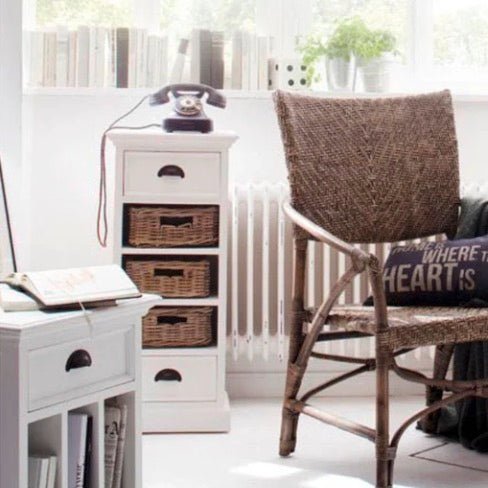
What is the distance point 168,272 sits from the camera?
2990 mm

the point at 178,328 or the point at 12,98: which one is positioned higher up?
the point at 12,98

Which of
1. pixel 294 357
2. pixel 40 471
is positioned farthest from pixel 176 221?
pixel 40 471

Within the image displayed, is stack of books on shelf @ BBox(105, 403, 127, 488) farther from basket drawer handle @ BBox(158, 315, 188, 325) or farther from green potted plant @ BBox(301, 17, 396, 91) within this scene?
green potted plant @ BBox(301, 17, 396, 91)

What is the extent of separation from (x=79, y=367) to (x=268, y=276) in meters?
1.60

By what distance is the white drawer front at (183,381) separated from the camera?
297 cm

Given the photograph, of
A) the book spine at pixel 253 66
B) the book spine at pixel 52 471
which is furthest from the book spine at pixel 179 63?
the book spine at pixel 52 471

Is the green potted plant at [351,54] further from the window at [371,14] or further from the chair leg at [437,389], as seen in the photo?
the chair leg at [437,389]

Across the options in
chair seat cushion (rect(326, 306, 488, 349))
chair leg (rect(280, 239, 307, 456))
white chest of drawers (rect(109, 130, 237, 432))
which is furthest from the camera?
white chest of drawers (rect(109, 130, 237, 432))

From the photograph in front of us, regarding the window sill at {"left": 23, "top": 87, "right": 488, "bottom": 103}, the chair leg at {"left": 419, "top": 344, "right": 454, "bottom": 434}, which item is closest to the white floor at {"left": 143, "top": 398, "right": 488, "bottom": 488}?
the chair leg at {"left": 419, "top": 344, "right": 454, "bottom": 434}

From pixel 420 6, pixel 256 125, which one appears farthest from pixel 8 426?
pixel 420 6

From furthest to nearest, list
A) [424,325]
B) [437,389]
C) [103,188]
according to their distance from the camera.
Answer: [103,188] → [437,389] → [424,325]

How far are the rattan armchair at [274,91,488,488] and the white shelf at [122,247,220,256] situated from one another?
0.34 metres

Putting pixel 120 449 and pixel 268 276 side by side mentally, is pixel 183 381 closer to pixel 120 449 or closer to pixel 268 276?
pixel 268 276

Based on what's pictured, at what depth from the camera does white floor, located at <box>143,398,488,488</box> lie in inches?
98.0
